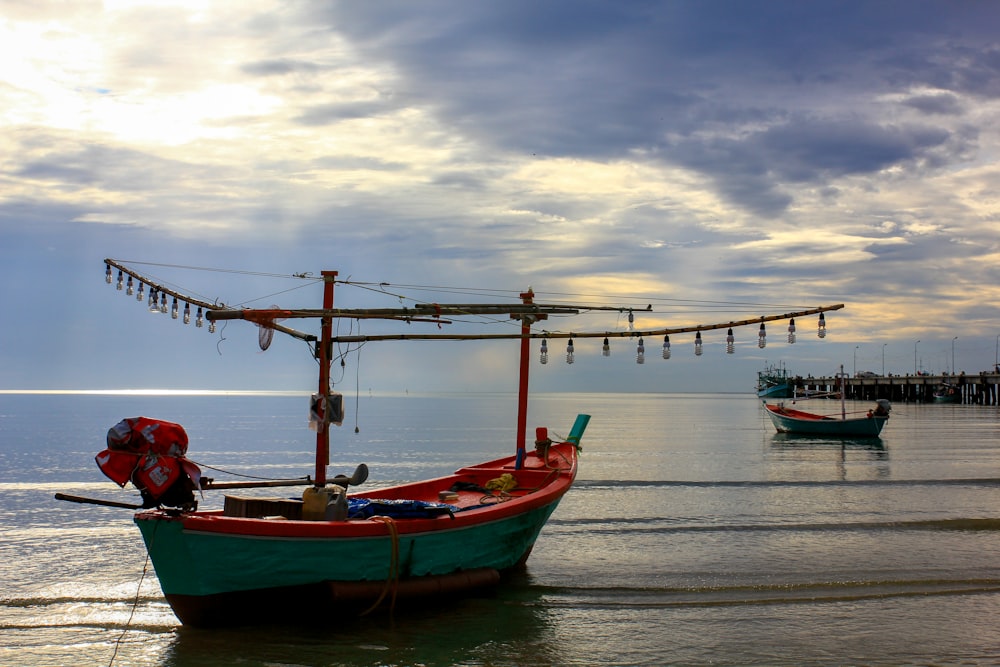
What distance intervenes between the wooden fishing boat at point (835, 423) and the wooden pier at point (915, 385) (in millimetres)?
67164

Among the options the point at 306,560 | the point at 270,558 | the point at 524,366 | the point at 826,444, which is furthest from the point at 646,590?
the point at 826,444

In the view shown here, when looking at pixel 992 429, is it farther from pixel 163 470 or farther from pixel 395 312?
pixel 163 470

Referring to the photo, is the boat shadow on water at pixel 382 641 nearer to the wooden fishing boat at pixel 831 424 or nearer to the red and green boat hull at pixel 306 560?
the red and green boat hull at pixel 306 560

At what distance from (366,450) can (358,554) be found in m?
42.4

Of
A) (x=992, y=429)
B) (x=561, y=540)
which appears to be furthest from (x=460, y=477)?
(x=992, y=429)

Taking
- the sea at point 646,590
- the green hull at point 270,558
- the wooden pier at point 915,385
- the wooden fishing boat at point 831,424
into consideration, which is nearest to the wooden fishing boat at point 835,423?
the wooden fishing boat at point 831,424

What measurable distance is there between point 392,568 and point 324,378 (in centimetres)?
456

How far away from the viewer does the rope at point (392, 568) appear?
11.9 meters

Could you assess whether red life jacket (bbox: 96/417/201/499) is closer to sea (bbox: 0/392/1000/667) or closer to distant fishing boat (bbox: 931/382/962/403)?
sea (bbox: 0/392/1000/667)

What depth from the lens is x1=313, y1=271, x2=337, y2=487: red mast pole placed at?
15.0 meters

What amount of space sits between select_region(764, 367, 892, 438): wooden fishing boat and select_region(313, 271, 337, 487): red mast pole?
4484cm

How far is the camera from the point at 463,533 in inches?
515

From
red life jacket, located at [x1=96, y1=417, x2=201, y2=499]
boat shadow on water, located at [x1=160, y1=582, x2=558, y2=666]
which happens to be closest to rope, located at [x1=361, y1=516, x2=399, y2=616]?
boat shadow on water, located at [x1=160, y1=582, x2=558, y2=666]

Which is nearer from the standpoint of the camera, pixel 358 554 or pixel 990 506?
pixel 358 554
